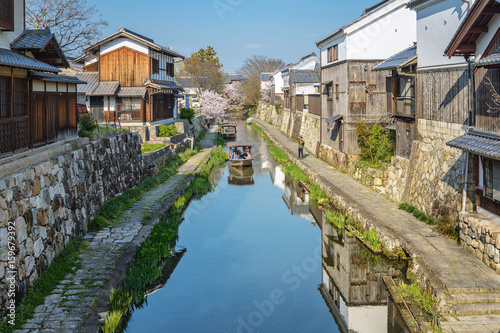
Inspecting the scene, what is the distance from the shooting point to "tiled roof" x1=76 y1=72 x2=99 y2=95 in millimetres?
31267

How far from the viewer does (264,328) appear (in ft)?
32.3

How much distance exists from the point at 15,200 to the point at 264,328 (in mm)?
5738

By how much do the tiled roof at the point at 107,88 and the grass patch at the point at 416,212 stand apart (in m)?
22.0

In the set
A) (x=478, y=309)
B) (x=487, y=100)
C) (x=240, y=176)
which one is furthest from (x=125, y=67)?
(x=478, y=309)

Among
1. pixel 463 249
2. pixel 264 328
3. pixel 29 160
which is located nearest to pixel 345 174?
pixel 463 249

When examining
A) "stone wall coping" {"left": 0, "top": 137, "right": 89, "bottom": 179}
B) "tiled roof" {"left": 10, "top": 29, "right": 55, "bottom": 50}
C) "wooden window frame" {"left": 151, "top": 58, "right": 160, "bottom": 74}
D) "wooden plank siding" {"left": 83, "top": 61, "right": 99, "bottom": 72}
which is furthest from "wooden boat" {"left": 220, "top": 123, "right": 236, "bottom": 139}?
"tiled roof" {"left": 10, "top": 29, "right": 55, "bottom": 50}

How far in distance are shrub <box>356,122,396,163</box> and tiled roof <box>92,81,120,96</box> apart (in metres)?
17.6

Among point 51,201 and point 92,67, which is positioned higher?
point 92,67

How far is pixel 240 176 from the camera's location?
3002 cm

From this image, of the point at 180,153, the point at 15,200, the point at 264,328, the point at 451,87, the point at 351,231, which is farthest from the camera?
the point at 180,153

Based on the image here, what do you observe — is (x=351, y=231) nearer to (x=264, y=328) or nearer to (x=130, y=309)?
(x=264, y=328)

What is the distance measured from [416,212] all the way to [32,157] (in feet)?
36.9

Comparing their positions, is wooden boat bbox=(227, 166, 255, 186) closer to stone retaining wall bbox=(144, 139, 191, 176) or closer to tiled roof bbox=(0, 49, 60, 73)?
stone retaining wall bbox=(144, 139, 191, 176)

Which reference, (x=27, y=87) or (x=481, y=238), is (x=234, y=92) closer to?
(x=27, y=87)
